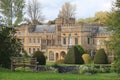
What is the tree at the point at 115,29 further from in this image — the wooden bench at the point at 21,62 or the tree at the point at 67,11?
the tree at the point at 67,11

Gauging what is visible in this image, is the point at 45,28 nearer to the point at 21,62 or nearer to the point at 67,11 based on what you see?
the point at 67,11

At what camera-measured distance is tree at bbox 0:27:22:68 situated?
30.4 metres

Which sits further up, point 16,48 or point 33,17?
point 33,17

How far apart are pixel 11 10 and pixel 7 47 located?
27.0 m

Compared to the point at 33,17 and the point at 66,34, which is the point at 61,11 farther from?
the point at 66,34

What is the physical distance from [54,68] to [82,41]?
3789 cm

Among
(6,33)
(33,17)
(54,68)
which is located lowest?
(54,68)

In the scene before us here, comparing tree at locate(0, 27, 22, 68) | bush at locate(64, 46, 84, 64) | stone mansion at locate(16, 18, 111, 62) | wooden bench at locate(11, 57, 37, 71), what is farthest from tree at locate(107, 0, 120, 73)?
stone mansion at locate(16, 18, 111, 62)

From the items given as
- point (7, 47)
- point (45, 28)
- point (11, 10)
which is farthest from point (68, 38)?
point (7, 47)

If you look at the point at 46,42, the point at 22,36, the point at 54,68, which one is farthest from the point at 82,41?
the point at 54,68

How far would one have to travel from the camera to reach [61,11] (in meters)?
98.2

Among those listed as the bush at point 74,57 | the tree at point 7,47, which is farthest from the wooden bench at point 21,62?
the bush at point 74,57

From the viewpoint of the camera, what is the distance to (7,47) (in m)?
31.0

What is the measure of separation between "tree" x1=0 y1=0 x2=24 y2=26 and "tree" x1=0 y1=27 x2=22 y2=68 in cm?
2275
